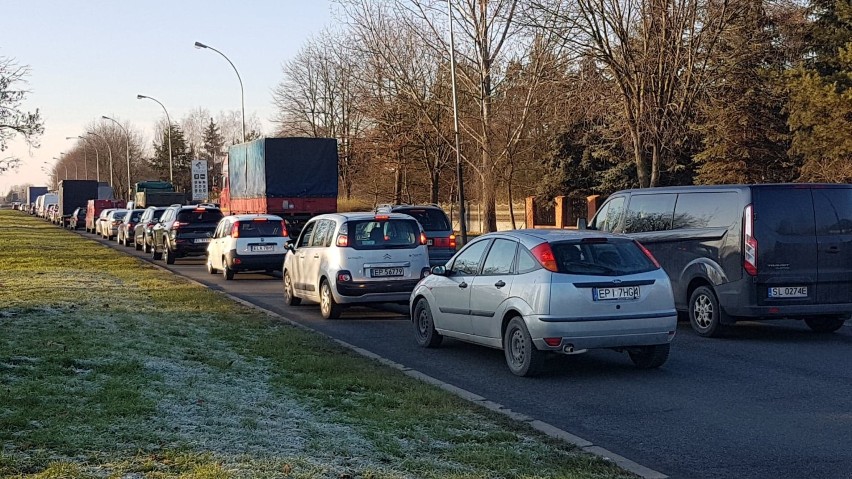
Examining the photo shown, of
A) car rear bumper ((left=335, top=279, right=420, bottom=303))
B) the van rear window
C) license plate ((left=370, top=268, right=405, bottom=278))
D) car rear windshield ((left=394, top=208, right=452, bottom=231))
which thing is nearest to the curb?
car rear bumper ((left=335, top=279, right=420, bottom=303))

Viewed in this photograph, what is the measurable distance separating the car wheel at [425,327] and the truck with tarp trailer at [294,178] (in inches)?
748

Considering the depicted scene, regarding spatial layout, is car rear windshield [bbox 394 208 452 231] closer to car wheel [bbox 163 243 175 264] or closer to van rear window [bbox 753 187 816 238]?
car wheel [bbox 163 243 175 264]

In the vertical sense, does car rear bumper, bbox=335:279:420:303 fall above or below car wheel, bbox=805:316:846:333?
above

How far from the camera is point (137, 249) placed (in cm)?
3806

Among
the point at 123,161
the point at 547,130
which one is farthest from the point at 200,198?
the point at 123,161

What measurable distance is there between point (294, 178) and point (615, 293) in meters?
22.5

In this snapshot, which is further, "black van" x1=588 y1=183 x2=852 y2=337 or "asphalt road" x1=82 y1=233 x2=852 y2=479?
"black van" x1=588 y1=183 x2=852 y2=337

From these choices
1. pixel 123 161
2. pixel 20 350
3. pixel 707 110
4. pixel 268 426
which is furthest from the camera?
pixel 123 161

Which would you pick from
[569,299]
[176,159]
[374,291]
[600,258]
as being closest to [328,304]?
[374,291]

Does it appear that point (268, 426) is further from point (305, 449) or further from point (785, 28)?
point (785, 28)

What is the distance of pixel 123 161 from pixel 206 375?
388ft

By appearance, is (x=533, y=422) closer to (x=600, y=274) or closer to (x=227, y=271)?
(x=600, y=274)

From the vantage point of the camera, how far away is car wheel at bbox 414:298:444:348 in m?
12.0

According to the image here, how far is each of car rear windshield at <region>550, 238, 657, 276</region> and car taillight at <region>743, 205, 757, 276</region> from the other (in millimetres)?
2800
